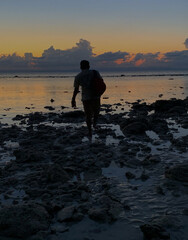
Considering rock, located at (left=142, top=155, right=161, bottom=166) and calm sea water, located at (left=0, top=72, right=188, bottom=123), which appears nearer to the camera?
rock, located at (left=142, top=155, right=161, bottom=166)

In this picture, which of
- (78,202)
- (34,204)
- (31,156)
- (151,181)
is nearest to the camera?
(34,204)

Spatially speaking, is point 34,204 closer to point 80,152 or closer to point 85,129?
point 80,152

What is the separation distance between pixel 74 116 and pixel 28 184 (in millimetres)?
10286

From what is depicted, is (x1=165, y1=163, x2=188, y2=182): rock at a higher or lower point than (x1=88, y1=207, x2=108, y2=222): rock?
higher

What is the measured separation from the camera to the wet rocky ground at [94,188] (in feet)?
13.5

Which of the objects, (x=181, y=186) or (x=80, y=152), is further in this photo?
(x=80, y=152)

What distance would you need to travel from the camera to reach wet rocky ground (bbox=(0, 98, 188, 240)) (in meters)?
4.12

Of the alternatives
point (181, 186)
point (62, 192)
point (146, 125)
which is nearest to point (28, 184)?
point (62, 192)

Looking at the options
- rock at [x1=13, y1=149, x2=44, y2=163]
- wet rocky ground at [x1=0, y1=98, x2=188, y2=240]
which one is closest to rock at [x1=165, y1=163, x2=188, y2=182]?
wet rocky ground at [x1=0, y1=98, x2=188, y2=240]

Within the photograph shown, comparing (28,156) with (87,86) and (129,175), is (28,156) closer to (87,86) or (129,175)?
(129,175)

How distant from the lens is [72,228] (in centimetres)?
420

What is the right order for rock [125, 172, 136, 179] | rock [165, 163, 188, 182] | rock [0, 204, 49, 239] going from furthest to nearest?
rock [125, 172, 136, 179] → rock [165, 163, 188, 182] → rock [0, 204, 49, 239]

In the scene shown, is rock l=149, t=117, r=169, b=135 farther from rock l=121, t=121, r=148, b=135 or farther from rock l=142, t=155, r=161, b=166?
rock l=142, t=155, r=161, b=166

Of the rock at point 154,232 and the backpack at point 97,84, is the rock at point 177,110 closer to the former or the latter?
the backpack at point 97,84
